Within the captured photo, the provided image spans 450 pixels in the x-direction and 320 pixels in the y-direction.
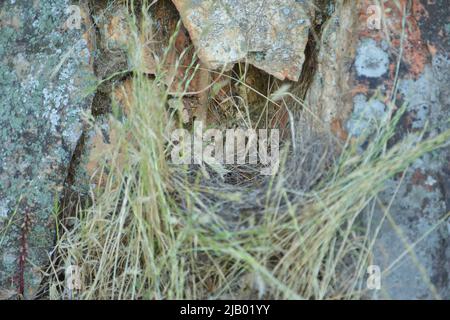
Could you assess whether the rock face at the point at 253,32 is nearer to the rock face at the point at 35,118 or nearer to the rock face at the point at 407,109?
the rock face at the point at 407,109

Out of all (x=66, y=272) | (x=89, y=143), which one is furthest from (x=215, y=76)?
(x=66, y=272)

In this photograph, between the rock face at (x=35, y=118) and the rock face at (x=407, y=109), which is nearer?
the rock face at (x=407, y=109)

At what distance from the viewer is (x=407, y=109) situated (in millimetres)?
2041

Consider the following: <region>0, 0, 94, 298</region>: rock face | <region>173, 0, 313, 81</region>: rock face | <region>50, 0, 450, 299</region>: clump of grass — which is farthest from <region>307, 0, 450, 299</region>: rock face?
<region>0, 0, 94, 298</region>: rock face

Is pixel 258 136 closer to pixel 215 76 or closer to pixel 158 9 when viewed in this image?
pixel 215 76

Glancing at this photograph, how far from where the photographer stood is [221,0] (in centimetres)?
244

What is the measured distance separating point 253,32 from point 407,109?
0.71 meters

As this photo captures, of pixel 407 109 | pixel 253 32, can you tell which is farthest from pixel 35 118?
pixel 407 109

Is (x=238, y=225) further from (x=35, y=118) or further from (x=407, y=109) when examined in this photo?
(x=35, y=118)

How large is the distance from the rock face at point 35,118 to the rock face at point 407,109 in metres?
0.95

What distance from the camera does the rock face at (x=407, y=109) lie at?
1908mm

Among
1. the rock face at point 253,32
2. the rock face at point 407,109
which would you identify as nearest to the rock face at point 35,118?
the rock face at point 253,32

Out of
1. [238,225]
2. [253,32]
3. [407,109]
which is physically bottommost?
[238,225]

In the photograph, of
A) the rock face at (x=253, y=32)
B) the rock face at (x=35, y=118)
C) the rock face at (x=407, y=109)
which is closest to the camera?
the rock face at (x=407, y=109)
